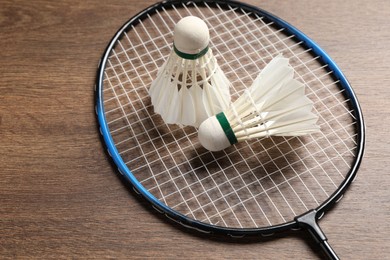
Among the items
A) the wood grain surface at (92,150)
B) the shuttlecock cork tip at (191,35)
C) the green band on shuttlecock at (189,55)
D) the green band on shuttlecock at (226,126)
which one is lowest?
the wood grain surface at (92,150)

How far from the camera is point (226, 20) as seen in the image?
3.64 feet

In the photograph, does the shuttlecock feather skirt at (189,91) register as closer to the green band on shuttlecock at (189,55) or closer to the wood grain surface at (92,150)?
the green band on shuttlecock at (189,55)

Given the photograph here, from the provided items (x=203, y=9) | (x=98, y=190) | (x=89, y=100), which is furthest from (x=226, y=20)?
(x=98, y=190)

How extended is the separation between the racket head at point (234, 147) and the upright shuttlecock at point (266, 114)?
0.16ft

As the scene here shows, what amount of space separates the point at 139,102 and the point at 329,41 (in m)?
0.40

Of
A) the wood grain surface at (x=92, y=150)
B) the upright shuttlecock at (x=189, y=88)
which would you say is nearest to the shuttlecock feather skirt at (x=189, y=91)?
the upright shuttlecock at (x=189, y=88)

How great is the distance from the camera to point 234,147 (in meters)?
0.95

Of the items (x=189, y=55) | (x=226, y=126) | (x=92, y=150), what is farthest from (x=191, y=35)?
(x=92, y=150)

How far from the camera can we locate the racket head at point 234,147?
886 mm

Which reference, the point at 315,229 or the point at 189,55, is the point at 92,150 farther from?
the point at 315,229

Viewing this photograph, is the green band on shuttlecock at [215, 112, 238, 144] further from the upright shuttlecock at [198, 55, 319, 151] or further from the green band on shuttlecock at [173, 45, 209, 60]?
A: the green band on shuttlecock at [173, 45, 209, 60]

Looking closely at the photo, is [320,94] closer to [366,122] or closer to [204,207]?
[366,122]

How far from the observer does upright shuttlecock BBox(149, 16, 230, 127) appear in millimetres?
876

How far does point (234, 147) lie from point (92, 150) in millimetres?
249
